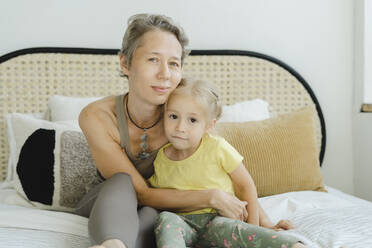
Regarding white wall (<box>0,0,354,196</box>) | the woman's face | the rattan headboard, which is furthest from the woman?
white wall (<box>0,0,354,196</box>)

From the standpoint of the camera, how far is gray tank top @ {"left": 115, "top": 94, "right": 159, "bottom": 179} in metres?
1.41

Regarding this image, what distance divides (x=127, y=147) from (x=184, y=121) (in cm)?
25

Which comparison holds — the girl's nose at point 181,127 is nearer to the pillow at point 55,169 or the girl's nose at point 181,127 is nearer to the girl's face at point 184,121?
the girl's face at point 184,121

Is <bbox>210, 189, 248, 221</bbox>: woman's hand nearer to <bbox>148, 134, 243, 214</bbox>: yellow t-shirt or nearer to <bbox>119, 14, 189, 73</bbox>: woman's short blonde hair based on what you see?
<bbox>148, 134, 243, 214</bbox>: yellow t-shirt

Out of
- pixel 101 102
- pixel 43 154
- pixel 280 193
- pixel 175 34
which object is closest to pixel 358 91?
pixel 280 193

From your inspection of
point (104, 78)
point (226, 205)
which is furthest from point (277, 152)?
point (104, 78)

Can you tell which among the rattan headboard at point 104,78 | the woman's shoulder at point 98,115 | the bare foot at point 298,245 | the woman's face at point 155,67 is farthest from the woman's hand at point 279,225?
the rattan headboard at point 104,78

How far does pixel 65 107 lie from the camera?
6.30 feet

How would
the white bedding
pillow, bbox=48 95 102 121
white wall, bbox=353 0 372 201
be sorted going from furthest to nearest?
white wall, bbox=353 0 372 201, pillow, bbox=48 95 102 121, the white bedding

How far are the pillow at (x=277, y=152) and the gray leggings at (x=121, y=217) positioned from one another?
61 cm

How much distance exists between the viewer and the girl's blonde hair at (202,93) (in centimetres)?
132

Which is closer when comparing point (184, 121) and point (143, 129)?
point (184, 121)

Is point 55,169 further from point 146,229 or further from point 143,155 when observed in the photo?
point 146,229

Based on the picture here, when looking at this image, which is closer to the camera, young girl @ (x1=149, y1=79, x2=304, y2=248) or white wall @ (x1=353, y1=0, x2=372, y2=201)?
young girl @ (x1=149, y1=79, x2=304, y2=248)
